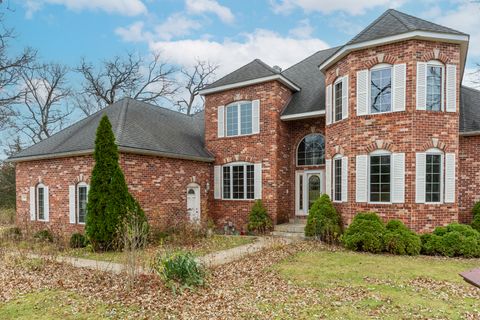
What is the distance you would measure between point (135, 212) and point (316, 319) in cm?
719

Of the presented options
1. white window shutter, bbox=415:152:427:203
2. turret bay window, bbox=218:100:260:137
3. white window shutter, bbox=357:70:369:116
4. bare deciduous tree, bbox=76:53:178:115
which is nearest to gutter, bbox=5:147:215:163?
turret bay window, bbox=218:100:260:137

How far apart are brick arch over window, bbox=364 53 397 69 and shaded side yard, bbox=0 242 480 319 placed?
6.43 meters

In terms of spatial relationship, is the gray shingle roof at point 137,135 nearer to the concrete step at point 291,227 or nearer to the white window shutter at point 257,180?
the white window shutter at point 257,180

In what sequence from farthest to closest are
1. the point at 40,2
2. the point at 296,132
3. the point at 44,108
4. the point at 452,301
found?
the point at 44,108 < the point at 296,132 < the point at 40,2 < the point at 452,301

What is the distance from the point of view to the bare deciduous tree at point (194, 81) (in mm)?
32094

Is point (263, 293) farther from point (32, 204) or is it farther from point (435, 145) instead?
point (32, 204)

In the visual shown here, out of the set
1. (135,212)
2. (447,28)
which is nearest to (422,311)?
(135,212)

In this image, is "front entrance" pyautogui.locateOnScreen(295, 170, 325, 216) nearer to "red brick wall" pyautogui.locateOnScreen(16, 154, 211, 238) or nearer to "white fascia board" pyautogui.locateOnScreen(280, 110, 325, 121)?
"white fascia board" pyautogui.locateOnScreen(280, 110, 325, 121)

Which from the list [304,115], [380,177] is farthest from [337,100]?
[380,177]

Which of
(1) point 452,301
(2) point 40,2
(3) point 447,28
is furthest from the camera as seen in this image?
(2) point 40,2

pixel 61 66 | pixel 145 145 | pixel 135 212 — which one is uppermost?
pixel 61 66

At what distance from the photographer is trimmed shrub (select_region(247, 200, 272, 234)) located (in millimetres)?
13117

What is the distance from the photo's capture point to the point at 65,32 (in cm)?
1530

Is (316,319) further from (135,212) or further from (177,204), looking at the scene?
(177,204)
